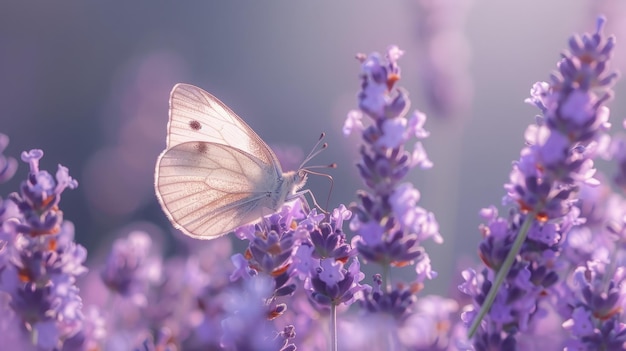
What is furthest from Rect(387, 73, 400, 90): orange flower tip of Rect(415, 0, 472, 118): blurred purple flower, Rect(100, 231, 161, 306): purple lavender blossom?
Rect(415, 0, 472, 118): blurred purple flower

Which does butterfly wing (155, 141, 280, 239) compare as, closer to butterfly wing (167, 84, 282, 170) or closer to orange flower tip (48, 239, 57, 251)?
butterfly wing (167, 84, 282, 170)

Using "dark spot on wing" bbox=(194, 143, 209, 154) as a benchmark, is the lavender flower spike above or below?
above

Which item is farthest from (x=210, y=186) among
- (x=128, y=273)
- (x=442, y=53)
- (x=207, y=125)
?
Result: (x=442, y=53)

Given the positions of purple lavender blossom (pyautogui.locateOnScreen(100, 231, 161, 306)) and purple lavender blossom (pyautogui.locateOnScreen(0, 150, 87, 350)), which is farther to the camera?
purple lavender blossom (pyautogui.locateOnScreen(100, 231, 161, 306))

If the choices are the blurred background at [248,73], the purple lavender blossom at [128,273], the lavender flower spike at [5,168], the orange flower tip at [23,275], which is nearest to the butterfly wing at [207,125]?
the purple lavender blossom at [128,273]

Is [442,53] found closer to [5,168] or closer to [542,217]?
[542,217]

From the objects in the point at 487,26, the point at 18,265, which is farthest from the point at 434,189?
the point at 487,26

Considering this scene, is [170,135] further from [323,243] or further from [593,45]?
[593,45]
